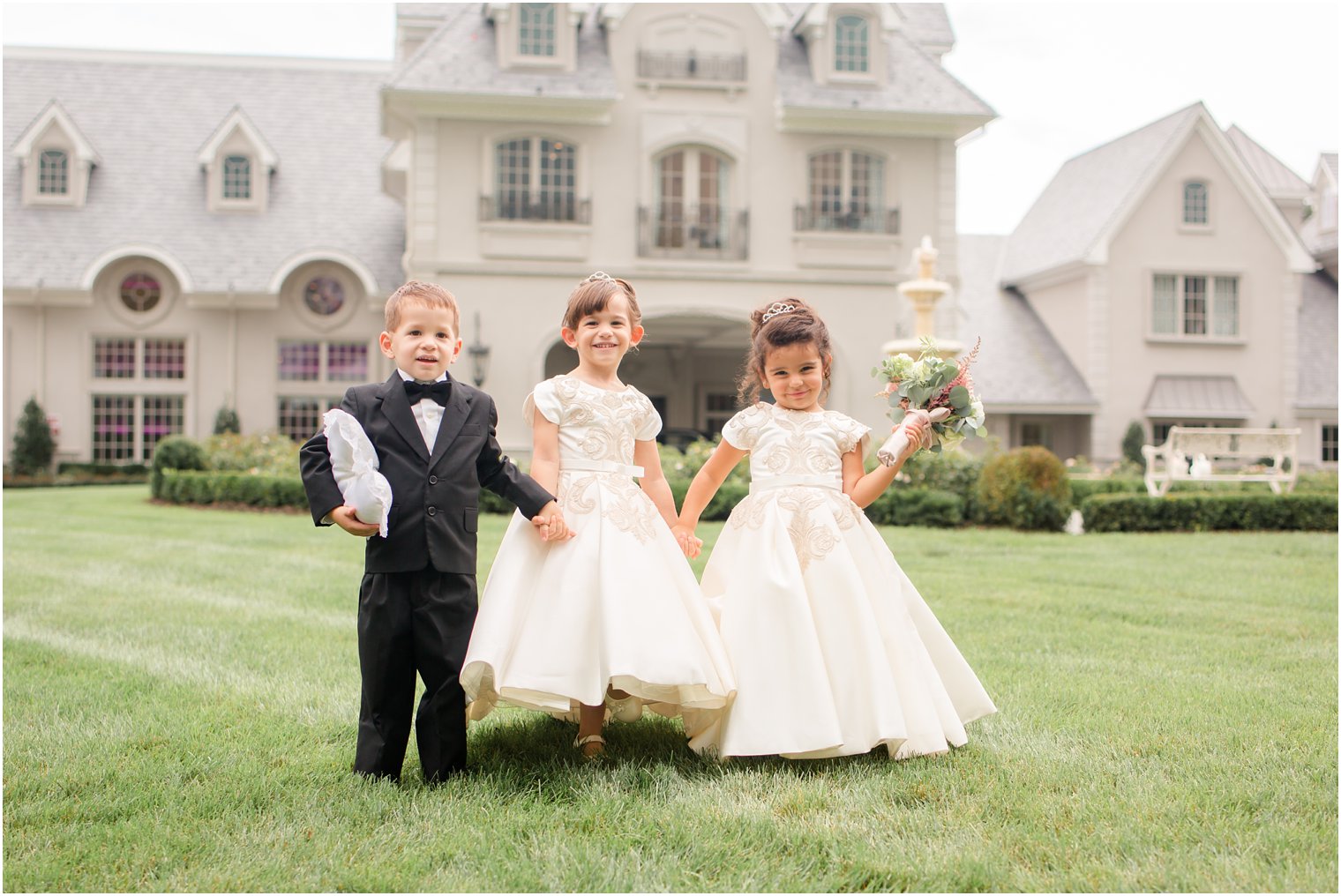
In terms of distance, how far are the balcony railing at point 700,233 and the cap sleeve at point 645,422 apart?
16140mm

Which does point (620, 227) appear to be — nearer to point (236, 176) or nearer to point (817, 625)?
point (236, 176)

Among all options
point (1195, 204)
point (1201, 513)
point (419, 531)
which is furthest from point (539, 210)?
point (419, 531)

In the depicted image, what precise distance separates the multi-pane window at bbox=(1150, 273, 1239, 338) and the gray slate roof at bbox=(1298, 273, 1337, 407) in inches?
102

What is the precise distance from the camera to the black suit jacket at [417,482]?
366 centimetres

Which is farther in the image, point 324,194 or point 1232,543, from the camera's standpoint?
point 324,194

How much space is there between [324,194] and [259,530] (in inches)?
556

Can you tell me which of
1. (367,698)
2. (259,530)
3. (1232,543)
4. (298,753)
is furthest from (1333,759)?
(259,530)

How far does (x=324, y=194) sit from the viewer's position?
79.3 feet

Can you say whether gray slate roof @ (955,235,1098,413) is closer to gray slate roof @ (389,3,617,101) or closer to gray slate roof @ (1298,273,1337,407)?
gray slate roof @ (1298,273,1337,407)

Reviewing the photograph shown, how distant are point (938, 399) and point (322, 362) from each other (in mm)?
21023

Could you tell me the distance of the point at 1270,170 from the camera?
2858cm

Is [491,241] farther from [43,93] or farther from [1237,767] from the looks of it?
[1237,767]

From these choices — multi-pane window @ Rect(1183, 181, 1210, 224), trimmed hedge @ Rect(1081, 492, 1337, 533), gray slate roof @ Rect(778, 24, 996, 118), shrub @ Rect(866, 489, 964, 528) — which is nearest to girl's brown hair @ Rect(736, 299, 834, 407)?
shrub @ Rect(866, 489, 964, 528)

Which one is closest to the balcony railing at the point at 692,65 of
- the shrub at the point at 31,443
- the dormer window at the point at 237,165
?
the dormer window at the point at 237,165
